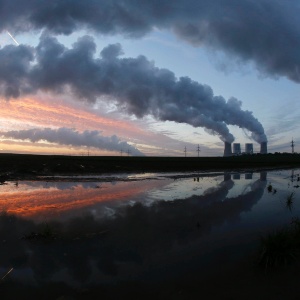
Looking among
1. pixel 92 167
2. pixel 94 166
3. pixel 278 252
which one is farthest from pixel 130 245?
pixel 94 166

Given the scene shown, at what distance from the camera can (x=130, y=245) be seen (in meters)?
9.94

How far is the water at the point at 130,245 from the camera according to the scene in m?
7.07

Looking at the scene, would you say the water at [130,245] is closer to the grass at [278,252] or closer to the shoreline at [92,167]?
the grass at [278,252]

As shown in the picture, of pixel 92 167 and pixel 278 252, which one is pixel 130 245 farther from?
pixel 92 167

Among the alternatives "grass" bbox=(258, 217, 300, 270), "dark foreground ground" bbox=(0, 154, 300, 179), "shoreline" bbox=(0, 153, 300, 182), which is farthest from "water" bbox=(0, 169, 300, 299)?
"dark foreground ground" bbox=(0, 154, 300, 179)

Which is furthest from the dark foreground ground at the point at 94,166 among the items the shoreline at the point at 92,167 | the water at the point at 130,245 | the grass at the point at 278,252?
the grass at the point at 278,252

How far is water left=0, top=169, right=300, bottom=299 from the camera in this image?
707 cm

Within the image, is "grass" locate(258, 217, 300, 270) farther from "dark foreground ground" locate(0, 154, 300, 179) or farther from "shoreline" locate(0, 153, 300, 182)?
"dark foreground ground" locate(0, 154, 300, 179)

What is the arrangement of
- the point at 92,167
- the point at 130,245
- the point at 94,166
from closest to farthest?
1. the point at 130,245
2. the point at 92,167
3. the point at 94,166

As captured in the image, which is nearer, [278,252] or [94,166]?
[278,252]

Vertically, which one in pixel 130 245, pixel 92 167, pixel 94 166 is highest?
pixel 94 166

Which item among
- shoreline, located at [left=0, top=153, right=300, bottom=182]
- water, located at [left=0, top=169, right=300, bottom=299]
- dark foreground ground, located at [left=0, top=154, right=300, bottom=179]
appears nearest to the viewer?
water, located at [left=0, top=169, right=300, bottom=299]

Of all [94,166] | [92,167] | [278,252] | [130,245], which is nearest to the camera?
[278,252]

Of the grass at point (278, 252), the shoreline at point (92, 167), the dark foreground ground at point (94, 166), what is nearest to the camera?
the grass at point (278, 252)
